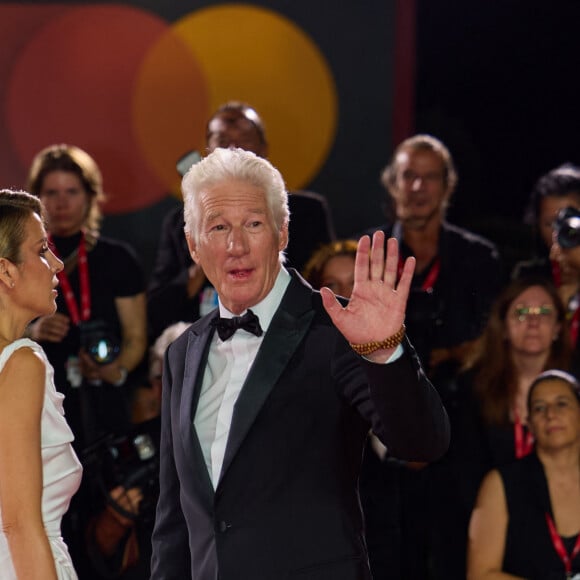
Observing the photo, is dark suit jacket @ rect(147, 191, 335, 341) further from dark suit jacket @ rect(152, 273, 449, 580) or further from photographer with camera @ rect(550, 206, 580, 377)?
dark suit jacket @ rect(152, 273, 449, 580)

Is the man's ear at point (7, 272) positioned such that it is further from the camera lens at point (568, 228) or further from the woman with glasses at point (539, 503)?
the camera lens at point (568, 228)

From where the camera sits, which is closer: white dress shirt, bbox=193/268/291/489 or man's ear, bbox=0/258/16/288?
white dress shirt, bbox=193/268/291/489

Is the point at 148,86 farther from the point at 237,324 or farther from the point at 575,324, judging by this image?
the point at 237,324

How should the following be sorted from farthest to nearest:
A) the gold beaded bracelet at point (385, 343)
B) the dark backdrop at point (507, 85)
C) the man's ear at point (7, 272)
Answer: the dark backdrop at point (507, 85)
the man's ear at point (7, 272)
the gold beaded bracelet at point (385, 343)

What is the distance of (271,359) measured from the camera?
2270mm

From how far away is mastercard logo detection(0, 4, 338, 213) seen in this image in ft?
16.8

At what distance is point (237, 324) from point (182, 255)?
1932 mm

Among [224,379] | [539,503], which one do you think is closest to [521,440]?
[539,503]

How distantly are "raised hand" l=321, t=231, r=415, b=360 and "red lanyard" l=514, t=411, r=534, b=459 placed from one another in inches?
81.5

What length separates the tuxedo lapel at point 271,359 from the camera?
7.30 feet

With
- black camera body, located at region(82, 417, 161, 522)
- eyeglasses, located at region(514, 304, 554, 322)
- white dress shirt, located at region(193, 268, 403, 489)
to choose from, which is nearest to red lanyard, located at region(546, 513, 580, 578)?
eyeglasses, located at region(514, 304, 554, 322)

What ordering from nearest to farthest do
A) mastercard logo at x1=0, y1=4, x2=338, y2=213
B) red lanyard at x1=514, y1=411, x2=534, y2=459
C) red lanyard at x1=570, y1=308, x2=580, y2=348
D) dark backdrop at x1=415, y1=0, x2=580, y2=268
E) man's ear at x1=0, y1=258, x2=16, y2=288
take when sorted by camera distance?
man's ear at x1=0, y1=258, x2=16, y2=288 < red lanyard at x1=514, y1=411, x2=534, y2=459 < red lanyard at x1=570, y1=308, x2=580, y2=348 < mastercard logo at x1=0, y1=4, x2=338, y2=213 < dark backdrop at x1=415, y1=0, x2=580, y2=268

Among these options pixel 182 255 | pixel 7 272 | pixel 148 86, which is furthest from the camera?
pixel 148 86

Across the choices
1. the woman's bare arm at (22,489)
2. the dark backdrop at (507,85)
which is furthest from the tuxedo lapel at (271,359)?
the dark backdrop at (507,85)
